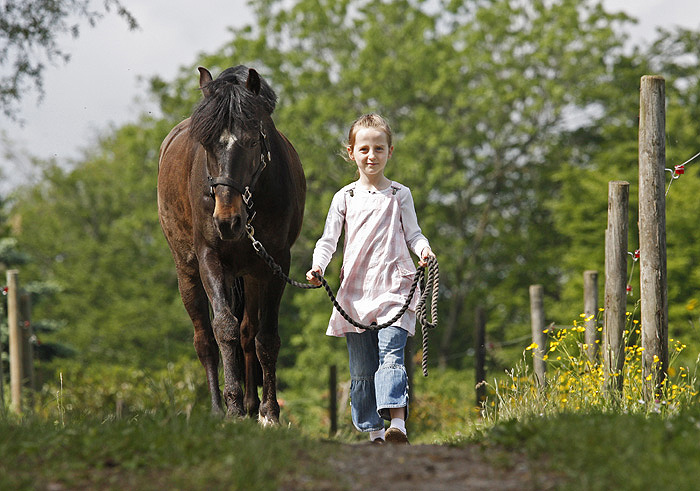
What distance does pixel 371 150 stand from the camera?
634 cm

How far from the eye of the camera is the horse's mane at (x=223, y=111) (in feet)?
19.4

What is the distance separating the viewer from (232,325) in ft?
20.6

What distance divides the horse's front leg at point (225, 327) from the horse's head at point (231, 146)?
0.43m

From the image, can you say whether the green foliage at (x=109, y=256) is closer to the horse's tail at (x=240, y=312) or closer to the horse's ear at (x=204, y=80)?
the horse's tail at (x=240, y=312)

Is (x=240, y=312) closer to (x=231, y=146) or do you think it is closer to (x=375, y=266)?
(x=375, y=266)

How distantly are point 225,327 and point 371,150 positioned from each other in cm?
152

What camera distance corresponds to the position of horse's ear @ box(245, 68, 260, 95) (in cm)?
626

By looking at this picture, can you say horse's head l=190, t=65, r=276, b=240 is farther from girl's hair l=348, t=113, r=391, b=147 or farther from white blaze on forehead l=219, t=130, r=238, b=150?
girl's hair l=348, t=113, r=391, b=147

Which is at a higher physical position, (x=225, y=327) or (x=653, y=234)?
(x=653, y=234)

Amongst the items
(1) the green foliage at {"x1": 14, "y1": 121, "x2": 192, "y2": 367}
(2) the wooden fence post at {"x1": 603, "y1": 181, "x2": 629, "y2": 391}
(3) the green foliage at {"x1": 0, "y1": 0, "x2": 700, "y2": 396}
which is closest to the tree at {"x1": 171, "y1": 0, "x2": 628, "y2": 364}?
(3) the green foliage at {"x1": 0, "y1": 0, "x2": 700, "y2": 396}

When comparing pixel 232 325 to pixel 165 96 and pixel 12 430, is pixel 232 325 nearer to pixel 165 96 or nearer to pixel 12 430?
pixel 12 430

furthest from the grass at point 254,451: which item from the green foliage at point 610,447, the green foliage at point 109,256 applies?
the green foliage at point 109,256

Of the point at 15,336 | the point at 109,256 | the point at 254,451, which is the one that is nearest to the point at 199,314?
the point at 254,451

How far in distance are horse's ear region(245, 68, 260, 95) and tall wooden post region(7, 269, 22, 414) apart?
9386mm
